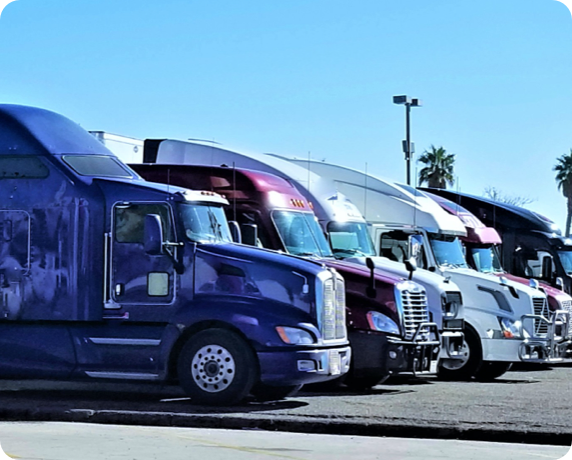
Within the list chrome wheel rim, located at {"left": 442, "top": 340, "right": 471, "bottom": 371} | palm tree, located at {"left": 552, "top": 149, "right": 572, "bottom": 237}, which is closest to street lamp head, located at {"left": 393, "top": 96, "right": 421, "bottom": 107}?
chrome wheel rim, located at {"left": 442, "top": 340, "right": 471, "bottom": 371}

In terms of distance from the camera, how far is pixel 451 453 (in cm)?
1112

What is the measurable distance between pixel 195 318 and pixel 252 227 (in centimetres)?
234

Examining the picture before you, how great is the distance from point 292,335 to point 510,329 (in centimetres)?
721

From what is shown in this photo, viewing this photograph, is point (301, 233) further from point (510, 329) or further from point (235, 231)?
point (510, 329)

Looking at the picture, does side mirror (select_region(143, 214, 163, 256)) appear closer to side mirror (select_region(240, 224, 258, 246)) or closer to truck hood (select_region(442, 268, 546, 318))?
side mirror (select_region(240, 224, 258, 246))

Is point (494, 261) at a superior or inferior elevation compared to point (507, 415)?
superior

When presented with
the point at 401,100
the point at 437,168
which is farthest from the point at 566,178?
the point at 401,100

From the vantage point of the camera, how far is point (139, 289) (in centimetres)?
1478

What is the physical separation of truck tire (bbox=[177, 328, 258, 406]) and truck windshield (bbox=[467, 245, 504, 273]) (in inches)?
373

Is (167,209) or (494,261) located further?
(494,261)

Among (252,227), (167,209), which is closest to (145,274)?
(167,209)

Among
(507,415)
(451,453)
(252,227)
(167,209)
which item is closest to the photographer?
(451,453)

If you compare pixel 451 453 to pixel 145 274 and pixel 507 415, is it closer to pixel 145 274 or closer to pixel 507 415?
pixel 507 415

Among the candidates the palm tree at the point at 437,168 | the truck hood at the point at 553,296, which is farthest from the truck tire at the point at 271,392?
the palm tree at the point at 437,168
